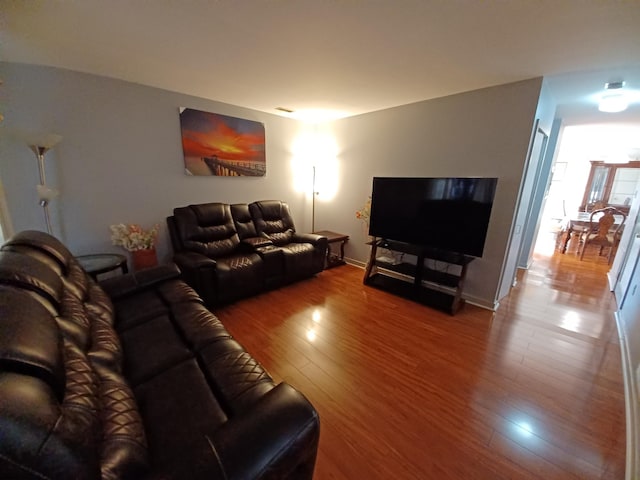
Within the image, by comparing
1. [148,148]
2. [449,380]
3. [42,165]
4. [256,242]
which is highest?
[148,148]

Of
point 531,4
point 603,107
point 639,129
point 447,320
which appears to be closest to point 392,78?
point 531,4

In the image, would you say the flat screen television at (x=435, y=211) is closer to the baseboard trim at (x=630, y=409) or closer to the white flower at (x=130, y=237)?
the baseboard trim at (x=630, y=409)

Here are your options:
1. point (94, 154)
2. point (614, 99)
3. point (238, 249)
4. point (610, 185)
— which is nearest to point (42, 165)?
point (94, 154)

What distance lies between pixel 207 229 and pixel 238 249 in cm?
44

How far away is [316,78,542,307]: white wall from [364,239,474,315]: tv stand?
0.84ft

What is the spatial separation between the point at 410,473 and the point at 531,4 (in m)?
2.48

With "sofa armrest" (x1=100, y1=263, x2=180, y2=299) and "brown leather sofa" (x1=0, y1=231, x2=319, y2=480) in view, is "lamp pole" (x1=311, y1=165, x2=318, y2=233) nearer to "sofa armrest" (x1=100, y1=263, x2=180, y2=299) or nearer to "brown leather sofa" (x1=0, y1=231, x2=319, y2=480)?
"sofa armrest" (x1=100, y1=263, x2=180, y2=299)

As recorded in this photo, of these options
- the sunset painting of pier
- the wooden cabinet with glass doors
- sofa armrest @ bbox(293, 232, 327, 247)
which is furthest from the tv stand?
the wooden cabinet with glass doors

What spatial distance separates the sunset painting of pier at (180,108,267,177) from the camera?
3138 mm

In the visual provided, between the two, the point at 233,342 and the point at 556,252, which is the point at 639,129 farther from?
the point at 233,342

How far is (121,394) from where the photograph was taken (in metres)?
0.98

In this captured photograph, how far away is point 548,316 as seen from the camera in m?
2.71

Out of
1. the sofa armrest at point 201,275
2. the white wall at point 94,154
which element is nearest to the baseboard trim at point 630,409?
the sofa armrest at point 201,275

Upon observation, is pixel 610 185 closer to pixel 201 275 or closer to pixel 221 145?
pixel 221 145
